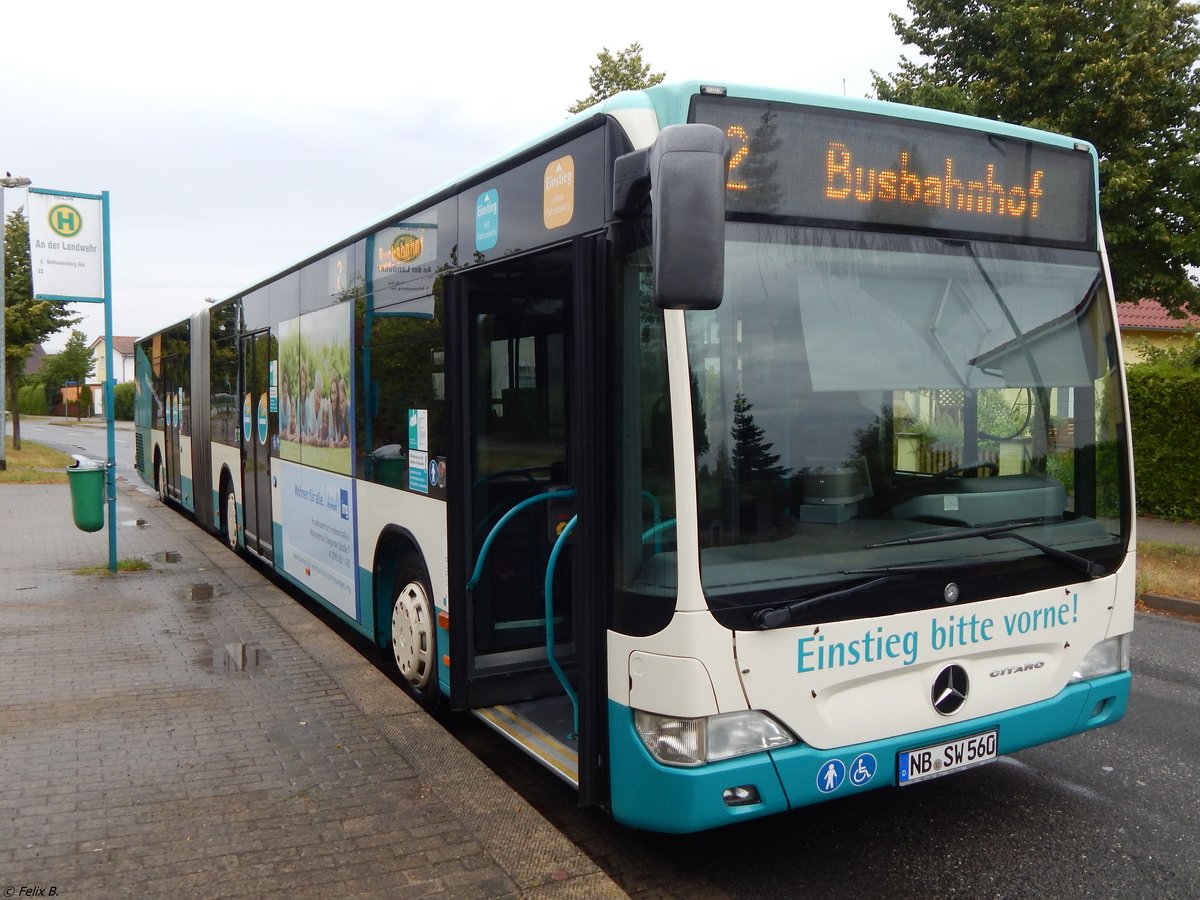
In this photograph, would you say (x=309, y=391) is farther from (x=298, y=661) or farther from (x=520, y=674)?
(x=520, y=674)

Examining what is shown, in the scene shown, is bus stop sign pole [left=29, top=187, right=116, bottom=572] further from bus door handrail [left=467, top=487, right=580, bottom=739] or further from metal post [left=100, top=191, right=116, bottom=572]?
bus door handrail [left=467, top=487, right=580, bottom=739]

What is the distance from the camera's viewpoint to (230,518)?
1155 centimetres

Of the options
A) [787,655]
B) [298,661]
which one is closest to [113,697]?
[298,661]

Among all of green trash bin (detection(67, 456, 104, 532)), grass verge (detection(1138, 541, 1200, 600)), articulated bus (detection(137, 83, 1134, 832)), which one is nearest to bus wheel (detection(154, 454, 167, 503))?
green trash bin (detection(67, 456, 104, 532))

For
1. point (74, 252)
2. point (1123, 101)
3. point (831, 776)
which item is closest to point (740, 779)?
point (831, 776)

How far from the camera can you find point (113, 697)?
19.5ft

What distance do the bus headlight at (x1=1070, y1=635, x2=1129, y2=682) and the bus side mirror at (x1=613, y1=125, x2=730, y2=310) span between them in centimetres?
240

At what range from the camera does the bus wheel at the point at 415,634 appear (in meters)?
5.58

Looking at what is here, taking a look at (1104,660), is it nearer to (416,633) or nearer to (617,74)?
(416,633)

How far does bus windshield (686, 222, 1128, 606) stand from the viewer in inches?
140

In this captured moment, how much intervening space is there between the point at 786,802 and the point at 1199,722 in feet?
11.7

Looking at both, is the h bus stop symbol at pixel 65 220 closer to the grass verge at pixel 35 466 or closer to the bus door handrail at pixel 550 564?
the bus door handrail at pixel 550 564

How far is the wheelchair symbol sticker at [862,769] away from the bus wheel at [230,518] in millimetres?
8834

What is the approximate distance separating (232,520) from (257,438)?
6.77ft
